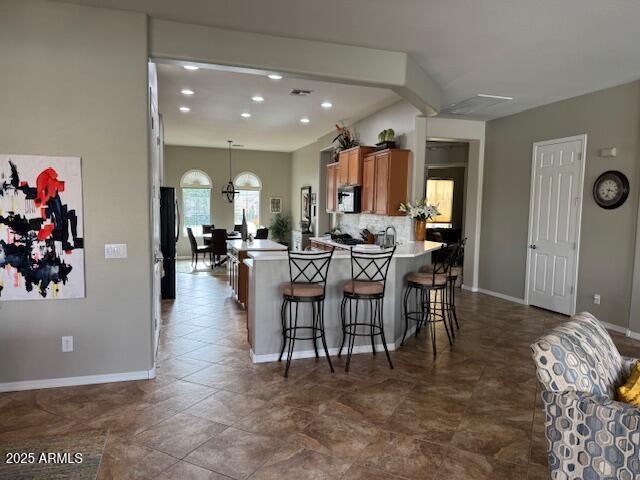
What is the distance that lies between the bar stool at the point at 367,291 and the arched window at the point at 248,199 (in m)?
8.51

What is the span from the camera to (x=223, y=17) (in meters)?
3.44

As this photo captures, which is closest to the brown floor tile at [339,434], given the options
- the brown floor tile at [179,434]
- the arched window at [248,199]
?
the brown floor tile at [179,434]

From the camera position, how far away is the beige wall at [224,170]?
38.7 ft

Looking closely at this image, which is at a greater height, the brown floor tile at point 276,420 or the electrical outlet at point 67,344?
the electrical outlet at point 67,344

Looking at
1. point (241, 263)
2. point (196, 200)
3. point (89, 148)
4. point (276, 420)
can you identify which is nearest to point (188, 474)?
point (276, 420)

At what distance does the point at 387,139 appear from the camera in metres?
6.39

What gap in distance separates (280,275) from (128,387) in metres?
1.56

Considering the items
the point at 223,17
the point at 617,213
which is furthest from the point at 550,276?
the point at 223,17

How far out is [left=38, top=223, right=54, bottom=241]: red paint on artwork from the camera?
10.7 ft

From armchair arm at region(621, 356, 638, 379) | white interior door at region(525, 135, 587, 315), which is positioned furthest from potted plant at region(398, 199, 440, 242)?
armchair arm at region(621, 356, 638, 379)

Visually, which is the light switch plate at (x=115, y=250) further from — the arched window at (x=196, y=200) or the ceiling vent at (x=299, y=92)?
the arched window at (x=196, y=200)

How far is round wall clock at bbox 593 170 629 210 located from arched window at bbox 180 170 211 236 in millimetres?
9546

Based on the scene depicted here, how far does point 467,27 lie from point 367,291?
2.42 m

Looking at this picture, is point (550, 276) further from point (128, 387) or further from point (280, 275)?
point (128, 387)
